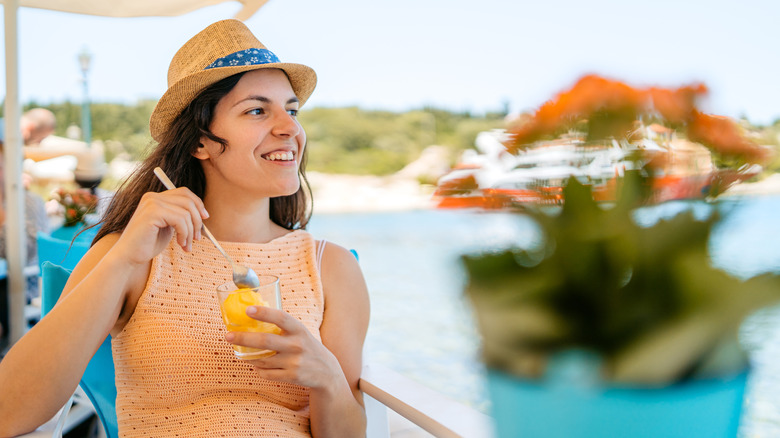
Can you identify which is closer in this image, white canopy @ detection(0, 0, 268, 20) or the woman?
the woman

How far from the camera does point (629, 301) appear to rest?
1.23 feet

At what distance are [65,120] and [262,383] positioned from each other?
848 inches

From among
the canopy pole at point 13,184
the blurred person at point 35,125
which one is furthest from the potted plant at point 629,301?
the blurred person at point 35,125

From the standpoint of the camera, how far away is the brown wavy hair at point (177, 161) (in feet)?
4.56

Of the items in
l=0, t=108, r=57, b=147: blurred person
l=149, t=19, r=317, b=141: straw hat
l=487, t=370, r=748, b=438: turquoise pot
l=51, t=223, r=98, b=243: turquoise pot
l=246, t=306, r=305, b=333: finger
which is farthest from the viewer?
l=0, t=108, r=57, b=147: blurred person

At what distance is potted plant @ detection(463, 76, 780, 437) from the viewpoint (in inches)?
14.6

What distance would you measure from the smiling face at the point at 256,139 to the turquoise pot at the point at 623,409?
1.07 meters

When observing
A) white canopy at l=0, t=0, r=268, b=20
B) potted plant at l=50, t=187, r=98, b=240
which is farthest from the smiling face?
potted plant at l=50, t=187, r=98, b=240

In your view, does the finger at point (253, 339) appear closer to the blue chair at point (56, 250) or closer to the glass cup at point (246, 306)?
the glass cup at point (246, 306)

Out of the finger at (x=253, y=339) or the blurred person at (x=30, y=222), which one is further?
the blurred person at (x=30, y=222)

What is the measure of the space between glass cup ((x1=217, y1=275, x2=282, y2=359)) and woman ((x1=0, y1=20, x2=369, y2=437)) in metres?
0.03

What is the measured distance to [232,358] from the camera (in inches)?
50.9

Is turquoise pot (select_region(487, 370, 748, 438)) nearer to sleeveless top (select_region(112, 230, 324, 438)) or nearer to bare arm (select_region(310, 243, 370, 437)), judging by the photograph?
bare arm (select_region(310, 243, 370, 437))

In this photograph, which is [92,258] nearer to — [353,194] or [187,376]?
[187,376]
